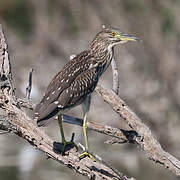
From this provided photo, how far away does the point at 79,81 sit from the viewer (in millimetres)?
6328

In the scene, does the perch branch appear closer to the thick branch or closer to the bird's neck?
the thick branch

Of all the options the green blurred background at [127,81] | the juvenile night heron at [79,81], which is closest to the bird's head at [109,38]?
the juvenile night heron at [79,81]

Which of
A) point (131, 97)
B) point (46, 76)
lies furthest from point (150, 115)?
point (46, 76)

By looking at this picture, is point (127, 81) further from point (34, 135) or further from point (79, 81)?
point (34, 135)

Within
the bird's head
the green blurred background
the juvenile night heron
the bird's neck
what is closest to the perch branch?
the juvenile night heron

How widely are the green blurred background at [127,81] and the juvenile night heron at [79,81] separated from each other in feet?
9.91

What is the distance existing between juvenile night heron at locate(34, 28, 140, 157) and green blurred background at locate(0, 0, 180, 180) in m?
3.02

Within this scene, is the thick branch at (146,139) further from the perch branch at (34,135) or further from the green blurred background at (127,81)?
the green blurred background at (127,81)

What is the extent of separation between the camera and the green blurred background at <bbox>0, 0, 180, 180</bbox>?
11.1 metres

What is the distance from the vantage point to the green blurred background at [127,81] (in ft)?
36.6

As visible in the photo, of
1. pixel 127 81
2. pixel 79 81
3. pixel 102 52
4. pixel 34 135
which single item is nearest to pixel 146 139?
pixel 34 135

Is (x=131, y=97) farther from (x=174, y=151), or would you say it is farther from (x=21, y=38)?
(x=21, y=38)

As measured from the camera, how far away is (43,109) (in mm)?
5719

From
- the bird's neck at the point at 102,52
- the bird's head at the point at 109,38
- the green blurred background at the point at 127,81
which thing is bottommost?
the green blurred background at the point at 127,81
